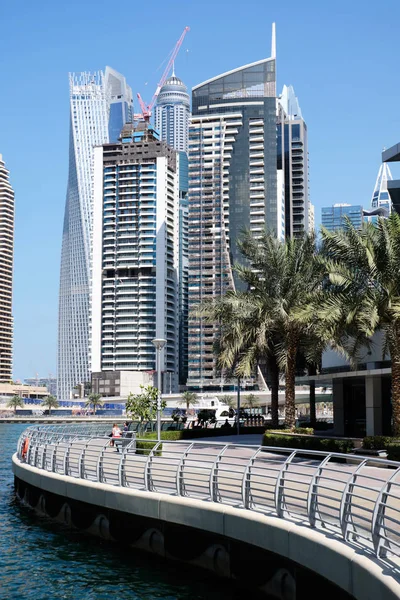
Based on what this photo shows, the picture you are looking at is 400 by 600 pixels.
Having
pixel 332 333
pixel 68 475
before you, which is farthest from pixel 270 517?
pixel 332 333

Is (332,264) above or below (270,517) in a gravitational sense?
above

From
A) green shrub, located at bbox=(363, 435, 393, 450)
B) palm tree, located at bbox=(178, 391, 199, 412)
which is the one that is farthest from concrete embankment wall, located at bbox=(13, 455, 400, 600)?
palm tree, located at bbox=(178, 391, 199, 412)

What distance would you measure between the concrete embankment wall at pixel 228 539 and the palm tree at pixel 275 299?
51.1 ft

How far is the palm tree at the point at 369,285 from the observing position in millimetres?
28906

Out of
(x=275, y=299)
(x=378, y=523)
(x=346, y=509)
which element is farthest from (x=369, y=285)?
(x=378, y=523)

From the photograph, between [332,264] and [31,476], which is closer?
[31,476]

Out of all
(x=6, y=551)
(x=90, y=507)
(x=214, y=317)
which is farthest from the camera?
(x=214, y=317)

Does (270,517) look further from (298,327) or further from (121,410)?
(121,410)

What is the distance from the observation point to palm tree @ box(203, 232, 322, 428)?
127 ft

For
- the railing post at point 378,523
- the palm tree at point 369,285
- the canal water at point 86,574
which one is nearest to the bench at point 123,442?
the canal water at point 86,574

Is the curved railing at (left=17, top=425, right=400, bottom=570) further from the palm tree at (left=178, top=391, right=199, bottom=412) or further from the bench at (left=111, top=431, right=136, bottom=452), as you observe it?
the palm tree at (left=178, top=391, right=199, bottom=412)

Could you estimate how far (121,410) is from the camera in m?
198

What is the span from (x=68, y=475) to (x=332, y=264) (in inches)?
510

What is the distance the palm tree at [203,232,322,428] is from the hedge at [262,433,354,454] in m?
4.22
